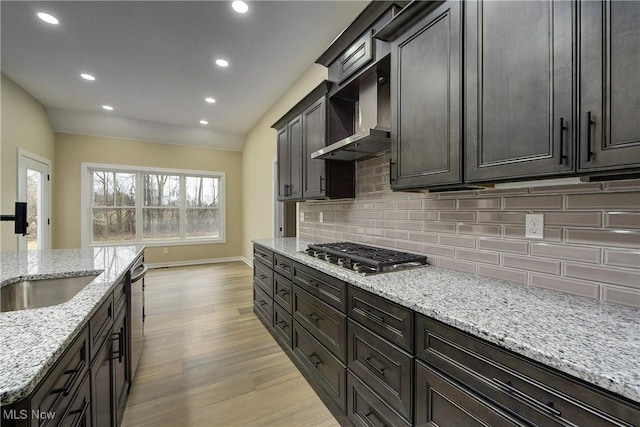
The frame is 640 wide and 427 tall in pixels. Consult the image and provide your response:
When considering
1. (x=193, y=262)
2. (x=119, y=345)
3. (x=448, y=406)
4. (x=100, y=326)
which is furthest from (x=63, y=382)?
(x=193, y=262)

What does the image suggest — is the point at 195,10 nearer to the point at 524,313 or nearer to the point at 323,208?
the point at 323,208

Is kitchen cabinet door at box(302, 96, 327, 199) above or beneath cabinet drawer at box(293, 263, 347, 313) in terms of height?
above

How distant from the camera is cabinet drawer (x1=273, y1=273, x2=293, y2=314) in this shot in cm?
236

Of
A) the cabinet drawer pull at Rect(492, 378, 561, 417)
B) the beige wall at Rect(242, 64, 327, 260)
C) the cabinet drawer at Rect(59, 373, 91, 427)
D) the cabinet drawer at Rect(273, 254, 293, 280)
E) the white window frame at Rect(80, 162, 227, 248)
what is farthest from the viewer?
the white window frame at Rect(80, 162, 227, 248)

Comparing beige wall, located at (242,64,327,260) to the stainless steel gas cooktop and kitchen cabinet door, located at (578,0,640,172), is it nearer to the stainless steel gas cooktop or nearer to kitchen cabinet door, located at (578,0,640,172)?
the stainless steel gas cooktop

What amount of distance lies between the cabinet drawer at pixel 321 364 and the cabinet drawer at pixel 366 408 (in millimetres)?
66

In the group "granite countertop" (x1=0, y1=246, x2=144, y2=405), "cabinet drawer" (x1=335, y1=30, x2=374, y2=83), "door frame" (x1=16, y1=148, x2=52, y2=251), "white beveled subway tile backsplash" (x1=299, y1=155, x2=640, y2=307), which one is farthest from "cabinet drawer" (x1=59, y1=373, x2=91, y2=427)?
"door frame" (x1=16, y1=148, x2=52, y2=251)

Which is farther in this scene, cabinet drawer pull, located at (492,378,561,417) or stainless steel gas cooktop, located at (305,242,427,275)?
stainless steel gas cooktop, located at (305,242,427,275)

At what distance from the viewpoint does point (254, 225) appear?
5.81 metres

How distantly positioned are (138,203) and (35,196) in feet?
5.29

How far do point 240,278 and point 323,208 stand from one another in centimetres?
277

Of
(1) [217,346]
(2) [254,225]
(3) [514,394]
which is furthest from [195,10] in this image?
(2) [254,225]

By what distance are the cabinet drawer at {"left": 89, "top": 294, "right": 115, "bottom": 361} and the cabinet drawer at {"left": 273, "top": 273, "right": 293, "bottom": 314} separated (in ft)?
4.10

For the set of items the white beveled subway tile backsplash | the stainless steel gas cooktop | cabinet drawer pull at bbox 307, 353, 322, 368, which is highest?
the white beveled subway tile backsplash
